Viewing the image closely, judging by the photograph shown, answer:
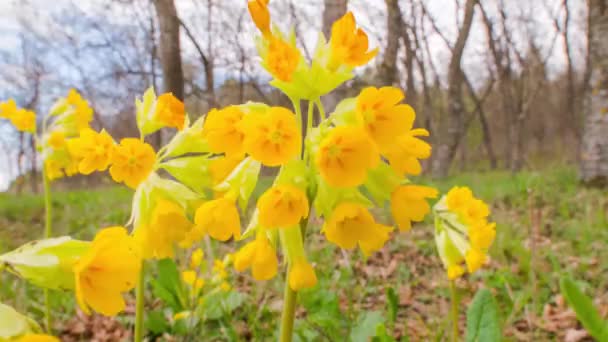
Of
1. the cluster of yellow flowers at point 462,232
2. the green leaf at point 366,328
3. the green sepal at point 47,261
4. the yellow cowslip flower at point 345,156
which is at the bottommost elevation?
the green leaf at point 366,328

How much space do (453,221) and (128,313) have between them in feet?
6.34

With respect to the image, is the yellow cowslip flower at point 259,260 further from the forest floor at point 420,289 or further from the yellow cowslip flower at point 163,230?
the forest floor at point 420,289

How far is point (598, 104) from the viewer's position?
22.7 feet

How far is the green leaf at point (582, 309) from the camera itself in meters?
1.42

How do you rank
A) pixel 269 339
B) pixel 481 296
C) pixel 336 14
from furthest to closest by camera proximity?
1. pixel 336 14
2. pixel 269 339
3. pixel 481 296

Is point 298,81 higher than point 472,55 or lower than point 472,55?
lower

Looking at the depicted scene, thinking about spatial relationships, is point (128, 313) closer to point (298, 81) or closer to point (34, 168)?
point (298, 81)

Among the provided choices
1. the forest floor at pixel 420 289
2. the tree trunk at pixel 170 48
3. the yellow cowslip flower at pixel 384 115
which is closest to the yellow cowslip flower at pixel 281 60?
the yellow cowslip flower at pixel 384 115

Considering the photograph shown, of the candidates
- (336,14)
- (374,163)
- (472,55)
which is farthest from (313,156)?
(472,55)

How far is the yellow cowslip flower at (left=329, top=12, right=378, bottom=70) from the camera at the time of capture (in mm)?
993

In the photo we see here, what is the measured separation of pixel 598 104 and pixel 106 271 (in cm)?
771

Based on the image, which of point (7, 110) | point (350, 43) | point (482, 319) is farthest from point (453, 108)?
point (350, 43)

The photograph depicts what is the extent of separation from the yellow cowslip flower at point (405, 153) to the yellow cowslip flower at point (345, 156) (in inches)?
3.6

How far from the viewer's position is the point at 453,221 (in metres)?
1.77
